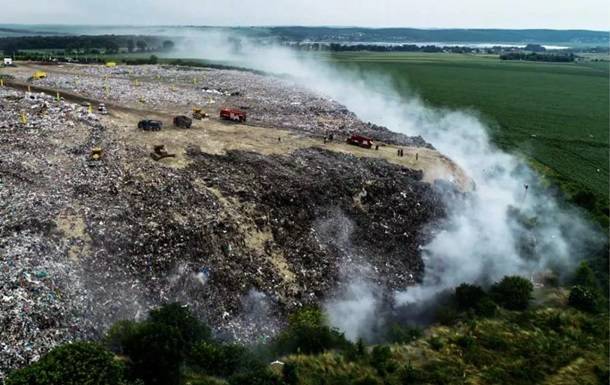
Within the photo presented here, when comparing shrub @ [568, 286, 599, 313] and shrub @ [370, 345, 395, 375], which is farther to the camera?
shrub @ [568, 286, 599, 313]

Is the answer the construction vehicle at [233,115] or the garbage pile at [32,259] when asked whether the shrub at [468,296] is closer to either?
the garbage pile at [32,259]

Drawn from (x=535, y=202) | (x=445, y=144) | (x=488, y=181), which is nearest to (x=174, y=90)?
(x=445, y=144)

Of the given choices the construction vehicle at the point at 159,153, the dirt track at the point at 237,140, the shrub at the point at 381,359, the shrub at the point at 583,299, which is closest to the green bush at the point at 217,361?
the shrub at the point at 381,359

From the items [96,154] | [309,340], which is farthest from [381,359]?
[96,154]

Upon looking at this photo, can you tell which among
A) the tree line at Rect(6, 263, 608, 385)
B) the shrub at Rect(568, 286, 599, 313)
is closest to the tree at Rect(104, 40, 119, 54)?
the tree line at Rect(6, 263, 608, 385)

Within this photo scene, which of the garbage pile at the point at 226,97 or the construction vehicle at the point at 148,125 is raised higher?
the garbage pile at the point at 226,97

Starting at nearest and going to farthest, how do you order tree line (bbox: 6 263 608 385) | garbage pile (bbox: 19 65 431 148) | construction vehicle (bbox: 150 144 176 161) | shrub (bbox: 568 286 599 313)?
1. tree line (bbox: 6 263 608 385)
2. shrub (bbox: 568 286 599 313)
3. construction vehicle (bbox: 150 144 176 161)
4. garbage pile (bbox: 19 65 431 148)

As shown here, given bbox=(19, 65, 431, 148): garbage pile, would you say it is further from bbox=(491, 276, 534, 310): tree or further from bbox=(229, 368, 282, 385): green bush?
bbox=(229, 368, 282, 385): green bush
